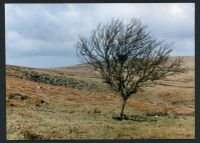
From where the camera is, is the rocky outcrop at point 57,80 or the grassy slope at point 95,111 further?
the rocky outcrop at point 57,80

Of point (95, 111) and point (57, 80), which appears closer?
point (95, 111)

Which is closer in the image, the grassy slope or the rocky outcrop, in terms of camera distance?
the grassy slope

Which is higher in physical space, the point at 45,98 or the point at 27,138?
the point at 45,98

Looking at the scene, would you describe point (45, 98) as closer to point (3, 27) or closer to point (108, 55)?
point (108, 55)

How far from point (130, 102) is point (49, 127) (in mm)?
1502

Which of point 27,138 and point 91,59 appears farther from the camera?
point 91,59

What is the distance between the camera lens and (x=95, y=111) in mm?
9438

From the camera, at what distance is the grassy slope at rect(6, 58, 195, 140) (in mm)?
9094

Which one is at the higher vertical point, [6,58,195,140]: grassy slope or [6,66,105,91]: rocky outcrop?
[6,66,105,91]: rocky outcrop

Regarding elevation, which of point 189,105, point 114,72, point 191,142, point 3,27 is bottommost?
point 191,142

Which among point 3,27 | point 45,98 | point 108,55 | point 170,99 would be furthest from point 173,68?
point 3,27

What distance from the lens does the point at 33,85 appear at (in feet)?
31.1

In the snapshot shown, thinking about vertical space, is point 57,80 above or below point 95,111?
above

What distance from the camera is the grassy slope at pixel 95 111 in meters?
9.09
